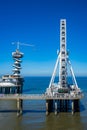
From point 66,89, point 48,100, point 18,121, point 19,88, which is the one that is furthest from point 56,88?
point 19,88

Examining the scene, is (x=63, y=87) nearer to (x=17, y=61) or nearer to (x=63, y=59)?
(x=63, y=59)

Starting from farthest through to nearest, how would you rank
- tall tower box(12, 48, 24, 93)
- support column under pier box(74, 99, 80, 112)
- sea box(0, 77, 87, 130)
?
1. tall tower box(12, 48, 24, 93)
2. support column under pier box(74, 99, 80, 112)
3. sea box(0, 77, 87, 130)

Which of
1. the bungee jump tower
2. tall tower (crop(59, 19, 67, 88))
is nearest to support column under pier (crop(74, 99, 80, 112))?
the bungee jump tower

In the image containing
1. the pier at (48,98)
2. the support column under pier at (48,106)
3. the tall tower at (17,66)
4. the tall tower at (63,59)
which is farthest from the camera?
Result: the tall tower at (17,66)

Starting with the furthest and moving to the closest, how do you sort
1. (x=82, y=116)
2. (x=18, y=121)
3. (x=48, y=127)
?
(x=82, y=116)
(x=18, y=121)
(x=48, y=127)

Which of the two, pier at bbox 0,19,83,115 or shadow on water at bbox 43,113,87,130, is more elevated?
pier at bbox 0,19,83,115

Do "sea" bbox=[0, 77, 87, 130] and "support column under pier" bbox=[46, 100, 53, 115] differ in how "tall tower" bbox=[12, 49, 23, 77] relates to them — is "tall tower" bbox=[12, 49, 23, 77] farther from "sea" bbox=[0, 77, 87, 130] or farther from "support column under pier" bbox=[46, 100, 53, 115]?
"support column under pier" bbox=[46, 100, 53, 115]

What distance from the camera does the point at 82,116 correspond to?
193 feet

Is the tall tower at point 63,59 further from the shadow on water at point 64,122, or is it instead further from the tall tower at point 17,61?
the tall tower at point 17,61

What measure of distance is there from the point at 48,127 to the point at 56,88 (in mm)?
19577

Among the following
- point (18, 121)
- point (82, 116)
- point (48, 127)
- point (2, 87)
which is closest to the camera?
point (48, 127)

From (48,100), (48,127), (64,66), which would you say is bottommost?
(48,127)

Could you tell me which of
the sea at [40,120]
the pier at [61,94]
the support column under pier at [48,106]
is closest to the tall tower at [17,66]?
the pier at [61,94]

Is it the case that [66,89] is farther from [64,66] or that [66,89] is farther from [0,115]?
[0,115]
